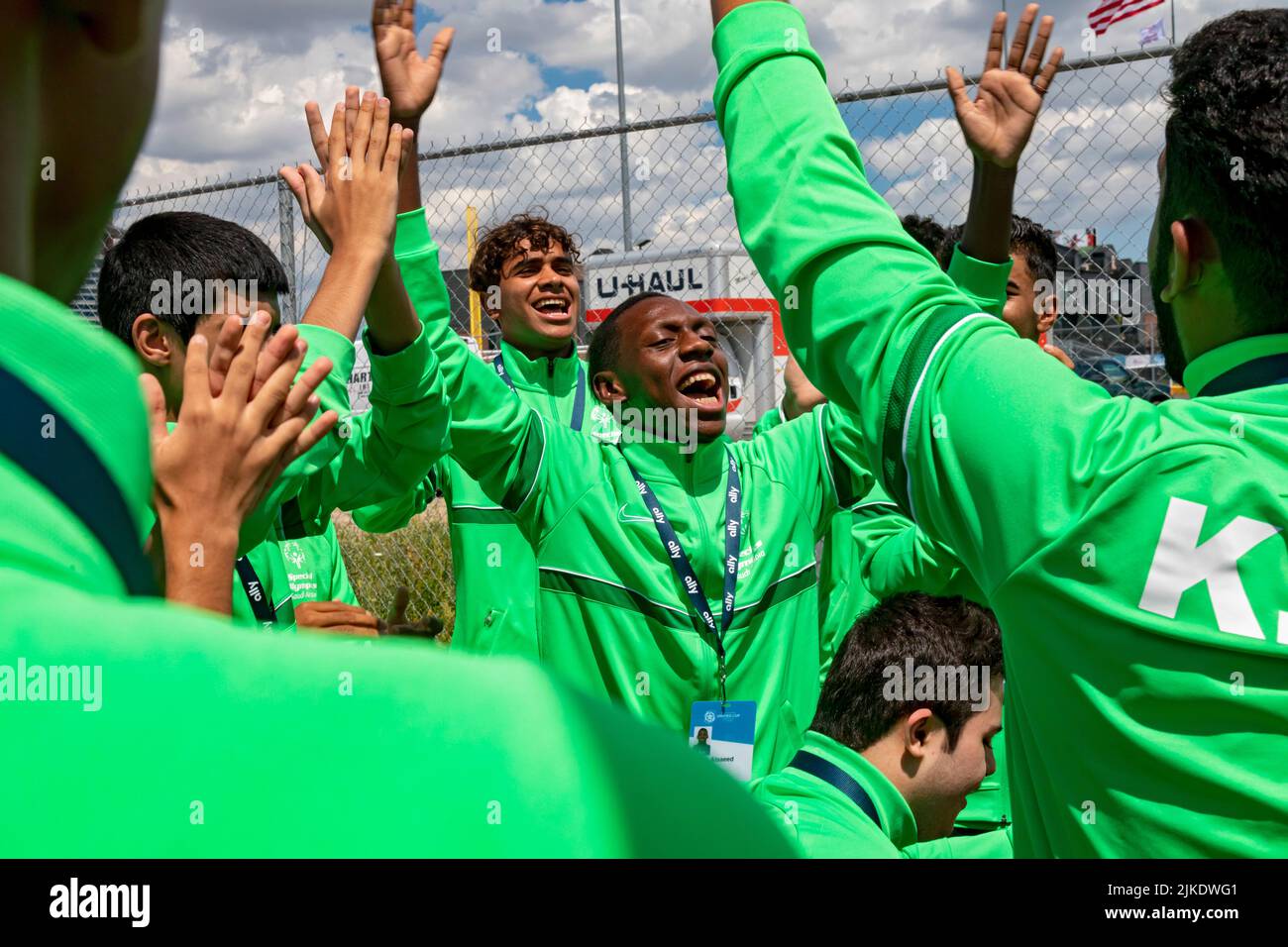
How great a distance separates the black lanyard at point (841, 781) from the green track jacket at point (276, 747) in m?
1.91

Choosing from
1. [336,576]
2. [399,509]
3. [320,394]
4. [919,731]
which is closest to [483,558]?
[399,509]

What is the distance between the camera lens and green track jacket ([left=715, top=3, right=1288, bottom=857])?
45.2 inches

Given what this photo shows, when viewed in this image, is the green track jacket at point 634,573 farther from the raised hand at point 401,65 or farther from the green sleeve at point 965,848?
the green sleeve at point 965,848

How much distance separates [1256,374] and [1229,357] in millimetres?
39

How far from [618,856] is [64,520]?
0.21 m

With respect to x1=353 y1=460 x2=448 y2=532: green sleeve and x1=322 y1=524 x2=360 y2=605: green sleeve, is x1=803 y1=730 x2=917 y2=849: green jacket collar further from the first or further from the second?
x1=353 y1=460 x2=448 y2=532: green sleeve

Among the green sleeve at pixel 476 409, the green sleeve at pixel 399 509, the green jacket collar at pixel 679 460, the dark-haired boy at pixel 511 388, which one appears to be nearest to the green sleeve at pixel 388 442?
the green sleeve at pixel 476 409

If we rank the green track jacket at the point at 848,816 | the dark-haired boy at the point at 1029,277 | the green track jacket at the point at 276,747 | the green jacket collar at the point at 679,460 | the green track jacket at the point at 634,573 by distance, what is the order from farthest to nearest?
the dark-haired boy at the point at 1029,277 → the green jacket collar at the point at 679,460 → the green track jacket at the point at 634,573 → the green track jacket at the point at 848,816 → the green track jacket at the point at 276,747

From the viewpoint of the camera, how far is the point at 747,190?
139 cm

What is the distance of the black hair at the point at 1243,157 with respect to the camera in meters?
1.28

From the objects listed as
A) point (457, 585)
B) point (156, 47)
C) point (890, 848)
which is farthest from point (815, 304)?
point (457, 585)

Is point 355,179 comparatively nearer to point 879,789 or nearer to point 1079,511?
point 879,789

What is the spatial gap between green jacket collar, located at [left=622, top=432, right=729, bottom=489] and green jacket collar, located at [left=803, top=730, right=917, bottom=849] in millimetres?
1107

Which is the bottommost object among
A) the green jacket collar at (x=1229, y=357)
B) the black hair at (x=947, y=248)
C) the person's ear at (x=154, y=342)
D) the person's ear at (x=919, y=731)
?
the person's ear at (x=919, y=731)
